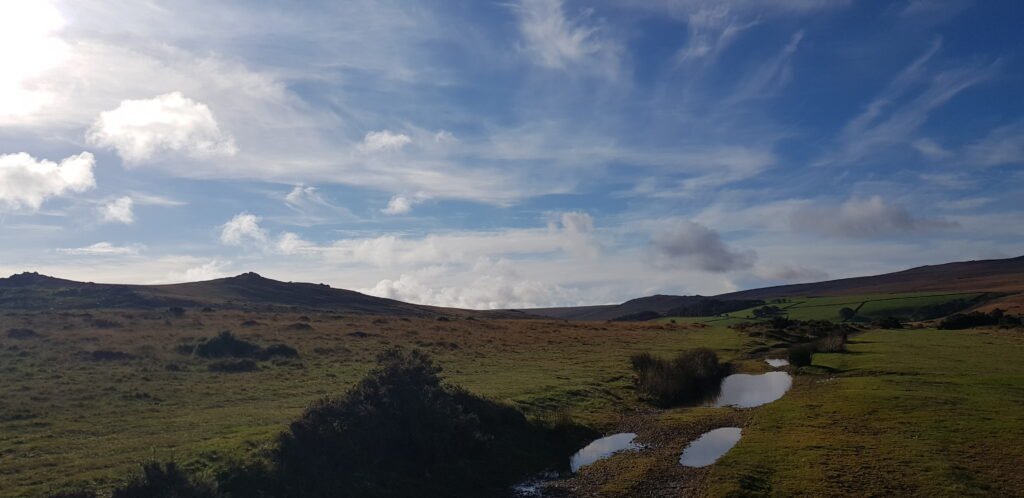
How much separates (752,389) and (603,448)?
21.3m

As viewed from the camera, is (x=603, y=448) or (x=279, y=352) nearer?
(x=603, y=448)

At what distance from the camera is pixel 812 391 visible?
38875mm

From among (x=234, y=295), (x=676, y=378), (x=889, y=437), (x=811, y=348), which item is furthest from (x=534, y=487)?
(x=234, y=295)

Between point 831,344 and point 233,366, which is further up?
point 831,344

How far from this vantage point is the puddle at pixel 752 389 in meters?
39.4

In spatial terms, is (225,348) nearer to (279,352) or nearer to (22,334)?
(279,352)

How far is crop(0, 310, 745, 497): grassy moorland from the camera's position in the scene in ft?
67.9

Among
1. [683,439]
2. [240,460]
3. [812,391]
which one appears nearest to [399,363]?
[240,460]

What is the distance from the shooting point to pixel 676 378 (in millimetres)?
43969

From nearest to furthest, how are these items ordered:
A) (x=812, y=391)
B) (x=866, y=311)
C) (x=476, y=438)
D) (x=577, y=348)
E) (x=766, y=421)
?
(x=476, y=438) < (x=766, y=421) < (x=812, y=391) < (x=577, y=348) < (x=866, y=311)

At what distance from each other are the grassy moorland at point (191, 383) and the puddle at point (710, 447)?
5.37 meters

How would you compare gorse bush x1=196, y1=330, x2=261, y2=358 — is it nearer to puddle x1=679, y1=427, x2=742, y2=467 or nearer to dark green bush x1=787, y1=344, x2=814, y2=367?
puddle x1=679, y1=427, x2=742, y2=467

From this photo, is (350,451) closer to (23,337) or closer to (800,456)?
(800,456)

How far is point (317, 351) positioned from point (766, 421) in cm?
3367
